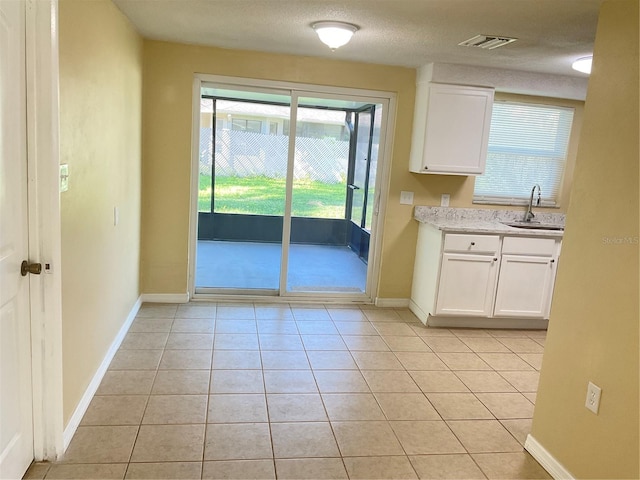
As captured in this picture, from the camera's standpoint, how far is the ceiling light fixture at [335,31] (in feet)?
10.0

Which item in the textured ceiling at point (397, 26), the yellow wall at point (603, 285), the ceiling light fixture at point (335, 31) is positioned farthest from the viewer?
the ceiling light fixture at point (335, 31)

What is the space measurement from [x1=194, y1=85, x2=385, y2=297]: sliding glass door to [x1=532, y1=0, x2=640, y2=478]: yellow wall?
8.37 feet

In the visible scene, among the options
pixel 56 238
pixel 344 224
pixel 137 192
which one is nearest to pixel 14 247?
pixel 56 238

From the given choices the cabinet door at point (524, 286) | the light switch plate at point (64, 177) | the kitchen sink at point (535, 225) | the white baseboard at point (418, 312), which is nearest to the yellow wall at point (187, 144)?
the white baseboard at point (418, 312)

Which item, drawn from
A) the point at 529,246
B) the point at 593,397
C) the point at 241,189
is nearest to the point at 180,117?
the point at 241,189

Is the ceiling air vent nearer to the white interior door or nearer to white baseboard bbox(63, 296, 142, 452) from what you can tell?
the white interior door

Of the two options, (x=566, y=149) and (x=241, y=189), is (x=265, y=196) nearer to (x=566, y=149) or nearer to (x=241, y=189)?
(x=241, y=189)

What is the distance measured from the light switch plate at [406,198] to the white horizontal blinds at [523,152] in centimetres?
70

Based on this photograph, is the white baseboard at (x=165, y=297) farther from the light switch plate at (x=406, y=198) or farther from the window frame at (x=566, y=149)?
the window frame at (x=566, y=149)

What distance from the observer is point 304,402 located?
2.81 metres

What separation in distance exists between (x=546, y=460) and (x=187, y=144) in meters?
3.47

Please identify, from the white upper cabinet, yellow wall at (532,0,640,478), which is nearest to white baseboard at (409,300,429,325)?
the white upper cabinet

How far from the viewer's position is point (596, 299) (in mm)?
2084

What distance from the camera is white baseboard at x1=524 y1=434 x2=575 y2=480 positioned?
2236mm
